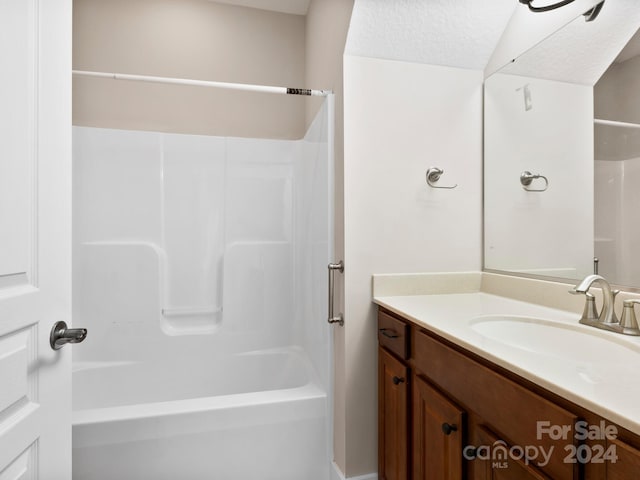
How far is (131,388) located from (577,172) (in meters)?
2.53

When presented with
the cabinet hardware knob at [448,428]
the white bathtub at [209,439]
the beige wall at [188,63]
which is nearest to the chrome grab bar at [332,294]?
the white bathtub at [209,439]

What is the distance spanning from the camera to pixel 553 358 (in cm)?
79

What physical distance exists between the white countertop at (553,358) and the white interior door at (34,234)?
104cm

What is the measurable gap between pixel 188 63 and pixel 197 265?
136cm

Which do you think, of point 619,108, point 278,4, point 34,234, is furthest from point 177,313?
point 619,108

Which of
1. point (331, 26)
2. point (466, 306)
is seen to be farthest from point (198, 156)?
point (466, 306)

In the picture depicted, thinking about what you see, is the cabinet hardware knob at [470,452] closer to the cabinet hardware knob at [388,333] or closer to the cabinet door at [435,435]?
the cabinet door at [435,435]

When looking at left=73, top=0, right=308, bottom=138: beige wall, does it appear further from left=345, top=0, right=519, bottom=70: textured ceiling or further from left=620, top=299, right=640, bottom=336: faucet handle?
left=620, top=299, right=640, bottom=336: faucet handle

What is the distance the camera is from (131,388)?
2139 millimetres

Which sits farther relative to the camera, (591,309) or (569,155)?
(569,155)

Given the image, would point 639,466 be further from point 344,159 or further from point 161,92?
point 161,92

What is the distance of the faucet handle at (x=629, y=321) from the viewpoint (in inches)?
37.8

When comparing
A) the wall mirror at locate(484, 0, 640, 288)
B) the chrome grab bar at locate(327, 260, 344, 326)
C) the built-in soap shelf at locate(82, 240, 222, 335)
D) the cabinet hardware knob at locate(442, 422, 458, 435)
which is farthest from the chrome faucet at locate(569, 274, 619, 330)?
the built-in soap shelf at locate(82, 240, 222, 335)

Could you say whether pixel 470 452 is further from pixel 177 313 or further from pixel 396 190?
pixel 177 313
